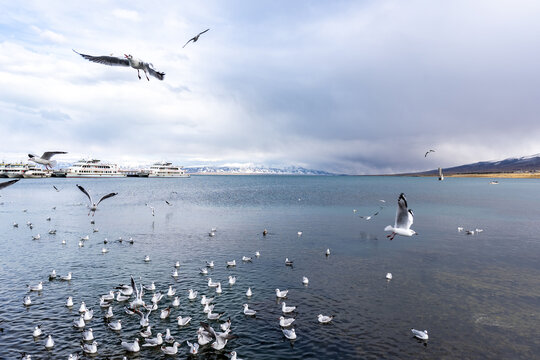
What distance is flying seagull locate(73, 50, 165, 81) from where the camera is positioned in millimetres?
15136

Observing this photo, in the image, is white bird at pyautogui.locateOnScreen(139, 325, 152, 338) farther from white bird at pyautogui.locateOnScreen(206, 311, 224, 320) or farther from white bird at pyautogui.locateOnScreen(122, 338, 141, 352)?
white bird at pyautogui.locateOnScreen(206, 311, 224, 320)

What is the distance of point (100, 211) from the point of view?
212 ft

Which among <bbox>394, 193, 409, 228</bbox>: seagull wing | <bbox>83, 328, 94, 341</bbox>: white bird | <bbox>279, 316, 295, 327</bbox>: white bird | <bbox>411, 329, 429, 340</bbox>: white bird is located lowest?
<bbox>411, 329, 429, 340</bbox>: white bird

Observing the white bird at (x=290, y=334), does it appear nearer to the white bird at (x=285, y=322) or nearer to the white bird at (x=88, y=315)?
the white bird at (x=285, y=322)

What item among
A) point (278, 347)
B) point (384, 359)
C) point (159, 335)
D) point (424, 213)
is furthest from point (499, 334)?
point (424, 213)

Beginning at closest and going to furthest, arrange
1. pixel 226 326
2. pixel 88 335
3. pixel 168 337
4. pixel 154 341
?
pixel 154 341 < pixel 168 337 < pixel 88 335 < pixel 226 326

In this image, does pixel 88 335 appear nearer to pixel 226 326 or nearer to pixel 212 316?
pixel 212 316

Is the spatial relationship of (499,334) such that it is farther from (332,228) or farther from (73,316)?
(332,228)

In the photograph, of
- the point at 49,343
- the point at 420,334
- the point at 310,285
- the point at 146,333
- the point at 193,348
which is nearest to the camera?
the point at 193,348

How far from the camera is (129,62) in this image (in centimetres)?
1544

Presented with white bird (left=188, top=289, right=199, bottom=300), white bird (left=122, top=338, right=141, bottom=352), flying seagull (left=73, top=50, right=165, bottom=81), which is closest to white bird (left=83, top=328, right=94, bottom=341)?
white bird (left=122, top=338, right=141, bottom=352)

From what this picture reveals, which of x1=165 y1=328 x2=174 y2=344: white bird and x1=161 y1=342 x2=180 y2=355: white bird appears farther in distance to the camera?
x1=165 y1=328 x2=174 y2=344: white bird

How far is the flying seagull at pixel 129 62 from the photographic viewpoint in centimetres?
1514

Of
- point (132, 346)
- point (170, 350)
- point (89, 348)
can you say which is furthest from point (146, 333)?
point (89, 348)
